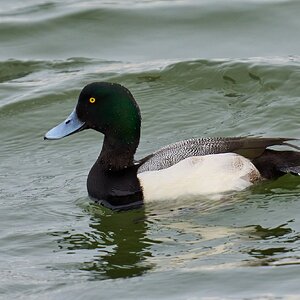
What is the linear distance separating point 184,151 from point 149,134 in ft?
6.91

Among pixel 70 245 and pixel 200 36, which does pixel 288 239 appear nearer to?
pixel 70 245

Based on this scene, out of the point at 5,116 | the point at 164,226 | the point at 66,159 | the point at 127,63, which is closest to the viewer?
the point at 164,226

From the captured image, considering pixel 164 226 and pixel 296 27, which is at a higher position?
pixel 296 27

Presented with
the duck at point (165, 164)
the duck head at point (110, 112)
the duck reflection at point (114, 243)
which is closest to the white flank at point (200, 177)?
the duck at point (165, 164)

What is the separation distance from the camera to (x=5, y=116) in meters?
12.5

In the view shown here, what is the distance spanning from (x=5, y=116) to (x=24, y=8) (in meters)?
3.76

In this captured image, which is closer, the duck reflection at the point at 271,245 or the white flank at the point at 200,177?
the duck reflection at the point at 271,245

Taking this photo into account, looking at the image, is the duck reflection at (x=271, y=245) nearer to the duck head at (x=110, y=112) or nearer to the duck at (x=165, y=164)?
the duck at (x=165, y=164)

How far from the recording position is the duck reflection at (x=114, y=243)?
319 inches

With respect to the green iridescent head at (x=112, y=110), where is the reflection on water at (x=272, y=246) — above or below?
below

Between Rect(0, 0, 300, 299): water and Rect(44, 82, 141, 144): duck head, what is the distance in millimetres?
614

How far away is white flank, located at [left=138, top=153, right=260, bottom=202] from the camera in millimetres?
9453

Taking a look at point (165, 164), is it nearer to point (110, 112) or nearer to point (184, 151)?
point (184, 151)

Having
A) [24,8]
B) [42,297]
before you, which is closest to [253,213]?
[42,297]
